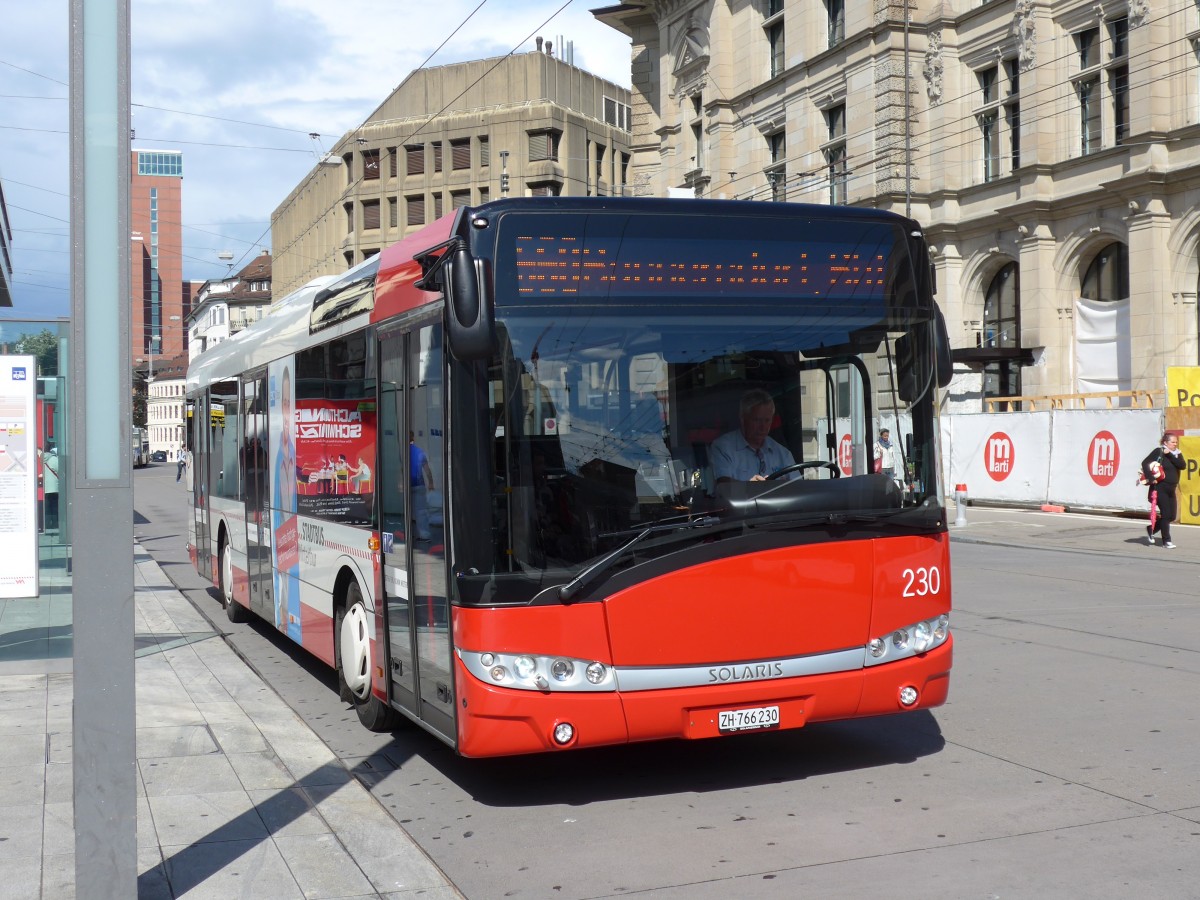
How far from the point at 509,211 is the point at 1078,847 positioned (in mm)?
3530

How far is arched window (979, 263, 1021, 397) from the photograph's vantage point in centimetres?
3694

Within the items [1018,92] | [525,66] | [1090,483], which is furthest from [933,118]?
[525,66]

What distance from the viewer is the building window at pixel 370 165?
79.7m

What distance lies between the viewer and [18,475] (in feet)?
34.0

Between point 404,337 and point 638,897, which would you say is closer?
point 638,897

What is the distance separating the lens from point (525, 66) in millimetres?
75562

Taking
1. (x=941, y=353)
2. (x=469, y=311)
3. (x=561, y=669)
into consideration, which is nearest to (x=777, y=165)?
(x=941, y=353)

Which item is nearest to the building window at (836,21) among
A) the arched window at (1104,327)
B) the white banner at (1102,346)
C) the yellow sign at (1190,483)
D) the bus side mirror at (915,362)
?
the arched window at (1104,327)

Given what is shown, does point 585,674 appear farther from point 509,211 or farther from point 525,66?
point 525,66

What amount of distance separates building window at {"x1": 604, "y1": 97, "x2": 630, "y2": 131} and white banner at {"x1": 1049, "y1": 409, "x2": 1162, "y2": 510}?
56238mm

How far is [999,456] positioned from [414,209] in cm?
5348

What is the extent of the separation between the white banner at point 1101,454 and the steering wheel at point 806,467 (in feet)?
66.1

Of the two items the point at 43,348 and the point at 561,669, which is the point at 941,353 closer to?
the point at 561,669

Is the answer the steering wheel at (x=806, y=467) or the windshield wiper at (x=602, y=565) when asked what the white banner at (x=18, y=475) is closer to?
the windshield wiper at (x=602, y=565)
